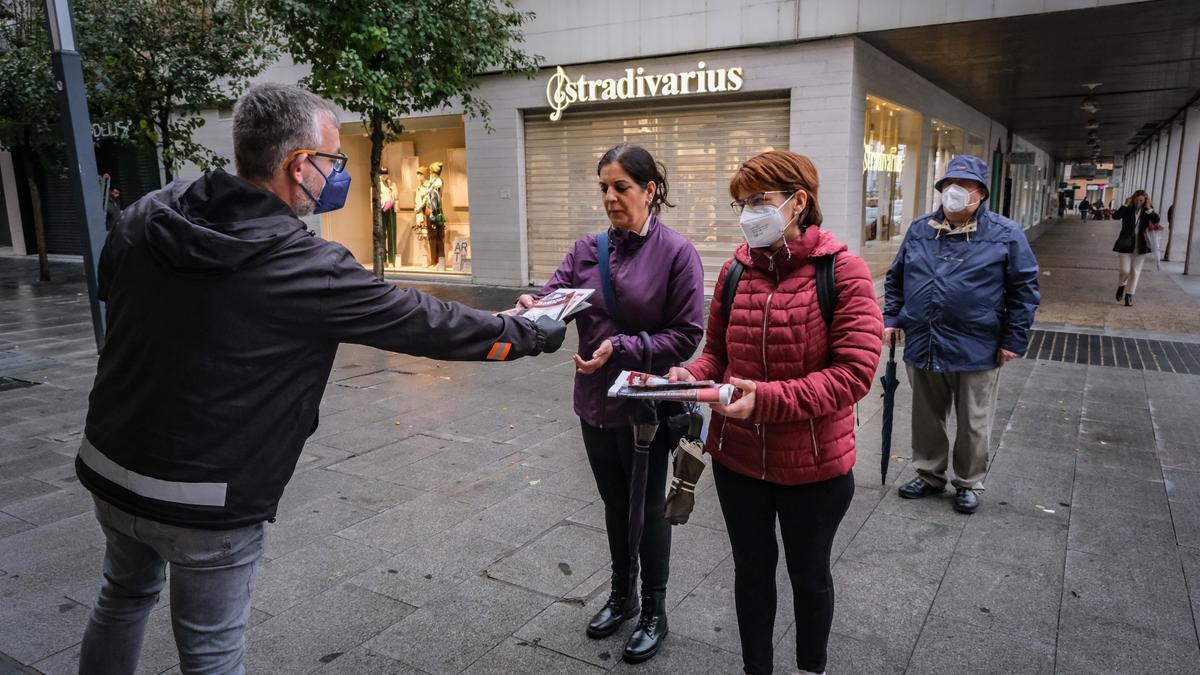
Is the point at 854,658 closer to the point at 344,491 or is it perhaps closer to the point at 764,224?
the point at 764,224

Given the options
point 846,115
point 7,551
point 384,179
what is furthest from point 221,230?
point 384,179

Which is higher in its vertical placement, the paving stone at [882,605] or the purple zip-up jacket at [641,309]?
the purple zip-up jacket at [641,309]

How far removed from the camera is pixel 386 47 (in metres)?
9.43

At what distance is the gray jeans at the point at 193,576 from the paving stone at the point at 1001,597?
2.79m

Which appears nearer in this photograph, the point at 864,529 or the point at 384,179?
the point at 864,529

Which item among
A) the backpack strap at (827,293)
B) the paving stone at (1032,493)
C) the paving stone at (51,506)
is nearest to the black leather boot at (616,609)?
the backpack strap at (827,293)

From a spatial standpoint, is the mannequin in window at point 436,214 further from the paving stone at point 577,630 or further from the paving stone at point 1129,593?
the paving stone at point 1129,593

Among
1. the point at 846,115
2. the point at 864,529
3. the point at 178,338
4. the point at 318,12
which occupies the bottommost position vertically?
the point at 864,529

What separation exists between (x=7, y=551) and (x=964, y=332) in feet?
17.2

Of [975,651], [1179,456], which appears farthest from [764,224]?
[1179,456]

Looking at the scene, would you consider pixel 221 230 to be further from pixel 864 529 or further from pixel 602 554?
pixel 864 529

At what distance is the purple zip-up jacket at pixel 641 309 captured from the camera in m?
3.01

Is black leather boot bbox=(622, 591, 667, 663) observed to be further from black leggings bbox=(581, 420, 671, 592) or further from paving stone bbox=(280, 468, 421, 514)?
paving stone bbox=(280, 468, 421, 514)

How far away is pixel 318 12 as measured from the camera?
9227mm
